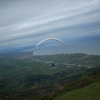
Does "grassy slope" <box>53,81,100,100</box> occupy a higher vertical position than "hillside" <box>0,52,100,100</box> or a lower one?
higher

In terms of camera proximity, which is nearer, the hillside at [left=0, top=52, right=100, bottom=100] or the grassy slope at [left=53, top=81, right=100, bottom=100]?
the grassy slope at [left=53, top=81, right=100, bottom=100]

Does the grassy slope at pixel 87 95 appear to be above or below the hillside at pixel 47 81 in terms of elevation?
above

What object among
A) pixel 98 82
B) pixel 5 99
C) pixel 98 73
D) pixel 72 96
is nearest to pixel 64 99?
pixel 72 96

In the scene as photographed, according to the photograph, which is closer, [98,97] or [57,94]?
[98,97]

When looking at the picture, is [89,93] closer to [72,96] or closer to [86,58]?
[72,96]

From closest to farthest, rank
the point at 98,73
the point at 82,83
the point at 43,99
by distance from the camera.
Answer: the point at 43,99 → the point at 82,83 → the point at 98,73

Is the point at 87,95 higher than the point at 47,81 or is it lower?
higher

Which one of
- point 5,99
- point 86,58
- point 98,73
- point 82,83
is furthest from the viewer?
point 86,58

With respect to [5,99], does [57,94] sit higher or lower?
higher

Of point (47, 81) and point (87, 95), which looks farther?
point (47, 81)

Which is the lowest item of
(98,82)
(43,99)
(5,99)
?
(5,99)

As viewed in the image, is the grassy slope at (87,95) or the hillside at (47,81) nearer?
the grassy slope at (87,95)
